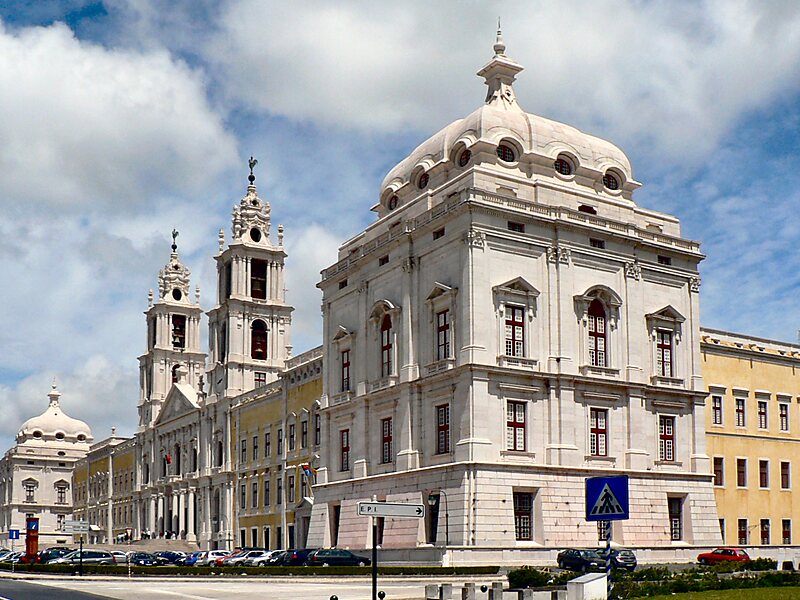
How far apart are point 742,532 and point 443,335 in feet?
83.1

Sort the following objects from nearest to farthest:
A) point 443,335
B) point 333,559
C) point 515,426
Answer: point 333,559
point 515,426
point 443,335

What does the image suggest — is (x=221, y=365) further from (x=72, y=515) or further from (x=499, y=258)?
(x=72, y=515)

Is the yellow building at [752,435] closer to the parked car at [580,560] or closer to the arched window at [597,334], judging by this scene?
the arched window at [597,334]

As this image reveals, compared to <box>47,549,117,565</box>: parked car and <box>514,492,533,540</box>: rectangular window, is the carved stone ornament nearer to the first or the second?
<box>514,492,533,540</box>: rectangular window

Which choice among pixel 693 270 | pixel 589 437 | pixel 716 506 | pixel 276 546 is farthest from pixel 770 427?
pixel 276 546

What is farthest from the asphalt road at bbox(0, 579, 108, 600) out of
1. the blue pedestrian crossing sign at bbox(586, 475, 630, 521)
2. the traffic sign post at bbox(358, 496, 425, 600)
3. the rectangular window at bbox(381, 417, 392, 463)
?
the rectangular window at bbox(381, 417, 392, 463)

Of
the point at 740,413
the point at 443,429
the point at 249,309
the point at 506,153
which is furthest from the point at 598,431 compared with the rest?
the point at 249,309

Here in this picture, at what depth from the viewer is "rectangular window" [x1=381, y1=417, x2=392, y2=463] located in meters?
63.4

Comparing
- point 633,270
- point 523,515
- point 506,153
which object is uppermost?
point 506,153

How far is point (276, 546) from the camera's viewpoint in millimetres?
88375

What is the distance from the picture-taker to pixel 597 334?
61.6 meters

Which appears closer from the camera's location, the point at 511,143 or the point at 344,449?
the point at 511,143

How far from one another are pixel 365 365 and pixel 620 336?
48.0 feet

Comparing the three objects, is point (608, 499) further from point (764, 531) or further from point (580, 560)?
point (764, 531)
